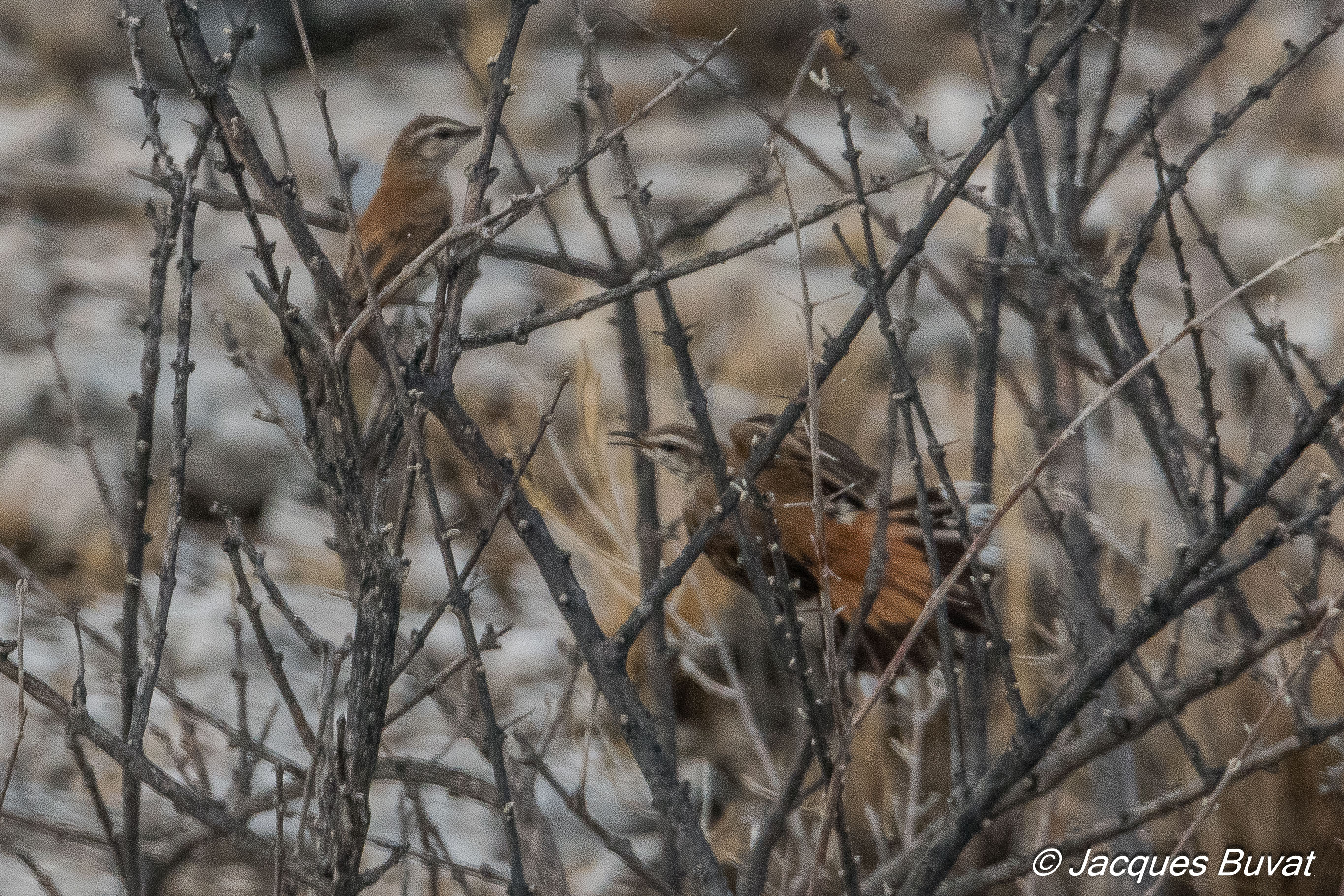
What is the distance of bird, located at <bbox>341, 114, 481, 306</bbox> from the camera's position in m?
3.21

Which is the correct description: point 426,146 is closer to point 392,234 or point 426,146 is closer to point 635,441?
point 392,234

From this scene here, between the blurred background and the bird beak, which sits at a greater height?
the blurred background

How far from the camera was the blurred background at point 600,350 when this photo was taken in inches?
127

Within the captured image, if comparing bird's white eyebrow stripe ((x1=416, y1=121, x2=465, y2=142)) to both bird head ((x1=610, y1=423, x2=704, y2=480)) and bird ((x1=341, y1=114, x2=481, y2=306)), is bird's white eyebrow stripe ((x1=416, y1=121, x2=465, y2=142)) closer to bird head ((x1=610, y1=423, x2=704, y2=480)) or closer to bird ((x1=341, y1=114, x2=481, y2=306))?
bird ((x1=341, y1=114, x2=481, y2=306))

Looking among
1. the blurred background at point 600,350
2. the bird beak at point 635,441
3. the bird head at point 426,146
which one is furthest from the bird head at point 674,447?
the bird head at point 426,146

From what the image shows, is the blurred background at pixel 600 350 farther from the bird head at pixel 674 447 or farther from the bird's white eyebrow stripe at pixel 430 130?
the bird's white eyebrow stripe at pixel 430 130

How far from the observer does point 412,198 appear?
3.34 m

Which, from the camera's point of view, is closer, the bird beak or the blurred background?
the bird beak

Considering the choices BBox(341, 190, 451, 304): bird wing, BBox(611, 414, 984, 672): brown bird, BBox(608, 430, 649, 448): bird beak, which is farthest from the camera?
BBox(341, 190, 451, 304): bird wing

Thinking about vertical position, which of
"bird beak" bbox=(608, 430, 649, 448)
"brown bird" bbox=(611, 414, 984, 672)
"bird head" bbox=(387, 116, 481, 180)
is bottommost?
"brown bird" bbox=(611, 414, 984, 672)

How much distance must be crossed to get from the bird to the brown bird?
39.5 inches

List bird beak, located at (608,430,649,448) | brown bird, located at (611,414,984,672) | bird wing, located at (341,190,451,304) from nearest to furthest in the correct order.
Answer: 1. brown bird, located at (611,414,984,672)
2. bird beak, located at (608,430,649,448)
3. bird wing, located at (341,190,451,304)

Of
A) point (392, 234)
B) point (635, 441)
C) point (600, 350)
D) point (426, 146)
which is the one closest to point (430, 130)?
point (426, 146)

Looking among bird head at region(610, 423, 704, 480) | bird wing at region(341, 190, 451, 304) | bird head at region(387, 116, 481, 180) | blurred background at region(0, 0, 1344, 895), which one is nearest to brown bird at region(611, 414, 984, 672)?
bird head at region(610, 423, 704, 480)
